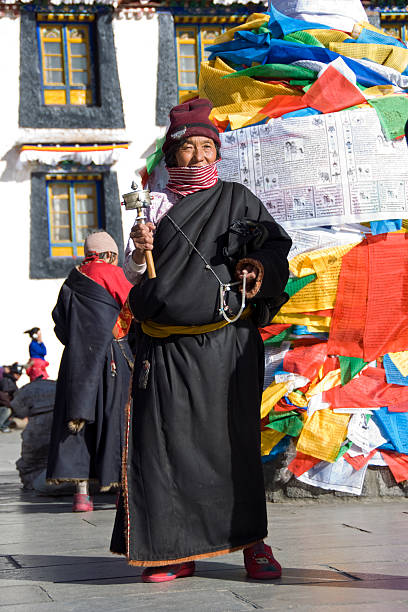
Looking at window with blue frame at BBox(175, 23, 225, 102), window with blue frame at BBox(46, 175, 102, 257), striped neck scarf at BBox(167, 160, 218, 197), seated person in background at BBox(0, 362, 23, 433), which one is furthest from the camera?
window with blue frame at BBox(175, 23, 225, 102)

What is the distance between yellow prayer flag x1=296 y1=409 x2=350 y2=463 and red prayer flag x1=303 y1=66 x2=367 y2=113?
157 cm

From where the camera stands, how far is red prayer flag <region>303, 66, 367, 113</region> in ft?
18.8

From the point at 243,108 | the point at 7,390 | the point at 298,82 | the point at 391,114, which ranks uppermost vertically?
the point at 298,82

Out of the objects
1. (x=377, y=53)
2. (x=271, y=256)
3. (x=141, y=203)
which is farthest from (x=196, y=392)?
(x=377, y=53)

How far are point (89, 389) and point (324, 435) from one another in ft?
4.45

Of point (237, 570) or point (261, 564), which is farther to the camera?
point (237, 570)

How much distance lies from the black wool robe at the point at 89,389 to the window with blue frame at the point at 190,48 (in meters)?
12.3

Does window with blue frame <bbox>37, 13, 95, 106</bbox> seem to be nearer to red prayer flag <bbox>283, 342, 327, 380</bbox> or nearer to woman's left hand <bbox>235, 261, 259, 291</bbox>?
red prayer flag <bbox>283, 342, 327, 380</bbox>

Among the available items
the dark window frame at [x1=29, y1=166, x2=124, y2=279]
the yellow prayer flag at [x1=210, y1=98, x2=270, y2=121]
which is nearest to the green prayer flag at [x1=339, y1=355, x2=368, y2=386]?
the yellow prayer flag at [x1=210, y1=98, x2=270, y2=121]

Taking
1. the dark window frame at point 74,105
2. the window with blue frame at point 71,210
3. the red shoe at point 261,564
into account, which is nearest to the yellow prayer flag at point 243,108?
the red shoe at point 261,564

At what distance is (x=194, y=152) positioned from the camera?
155 inches

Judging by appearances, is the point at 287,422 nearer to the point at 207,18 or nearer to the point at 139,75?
the point at 139,75

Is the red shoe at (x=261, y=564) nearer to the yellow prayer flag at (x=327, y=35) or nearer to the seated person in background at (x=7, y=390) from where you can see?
the yellow prayer flag at (x=327, y=35)

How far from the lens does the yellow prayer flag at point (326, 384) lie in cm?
552
